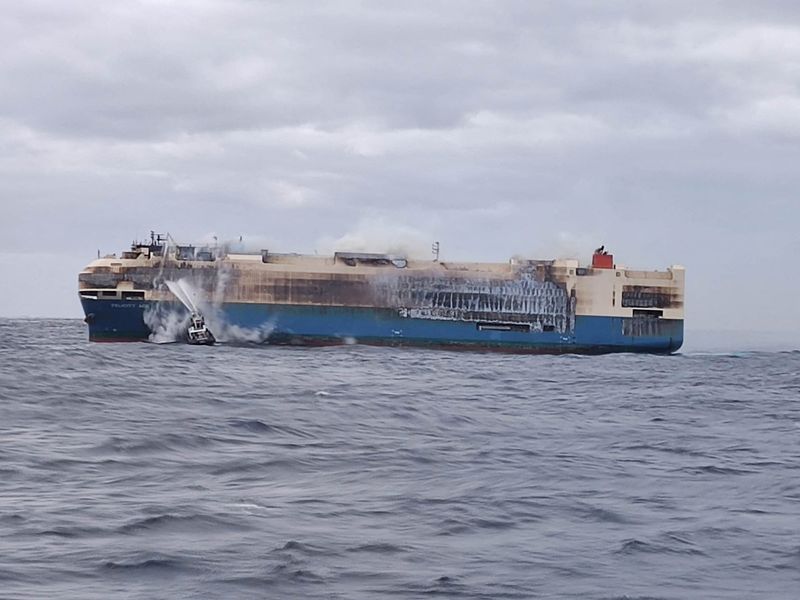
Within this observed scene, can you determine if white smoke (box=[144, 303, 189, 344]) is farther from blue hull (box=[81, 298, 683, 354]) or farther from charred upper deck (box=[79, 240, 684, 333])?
charred upper deck (box=[79, 240, 684, 333])

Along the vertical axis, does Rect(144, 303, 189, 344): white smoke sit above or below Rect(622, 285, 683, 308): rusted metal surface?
below

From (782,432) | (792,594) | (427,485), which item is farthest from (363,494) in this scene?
(782,432)

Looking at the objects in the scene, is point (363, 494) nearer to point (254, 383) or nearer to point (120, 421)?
point (120, 421)

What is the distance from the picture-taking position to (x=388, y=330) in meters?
85.4

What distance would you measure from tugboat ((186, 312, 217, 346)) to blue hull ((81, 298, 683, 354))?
4.99ft

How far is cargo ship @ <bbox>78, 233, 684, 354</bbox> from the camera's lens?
83.9 meters

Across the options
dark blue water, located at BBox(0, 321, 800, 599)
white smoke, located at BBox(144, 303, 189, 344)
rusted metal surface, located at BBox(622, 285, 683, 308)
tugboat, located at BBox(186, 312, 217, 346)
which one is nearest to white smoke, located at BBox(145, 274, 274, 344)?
white smoke, located at BBox(144, 303, 189, 344)

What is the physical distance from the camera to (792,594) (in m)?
14.8

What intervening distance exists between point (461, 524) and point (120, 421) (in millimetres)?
13242

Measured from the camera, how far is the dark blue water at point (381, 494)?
15.0 m

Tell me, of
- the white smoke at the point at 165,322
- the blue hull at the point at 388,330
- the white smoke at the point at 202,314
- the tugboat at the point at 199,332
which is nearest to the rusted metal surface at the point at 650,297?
the blue hull at the point at 388,330

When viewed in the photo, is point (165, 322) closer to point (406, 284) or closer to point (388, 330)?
point (388, 330)

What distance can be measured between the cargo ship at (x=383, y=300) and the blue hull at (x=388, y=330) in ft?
0.25

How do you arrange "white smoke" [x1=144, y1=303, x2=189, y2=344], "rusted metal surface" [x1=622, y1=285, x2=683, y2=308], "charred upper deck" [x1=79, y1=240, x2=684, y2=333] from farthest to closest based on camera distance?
"rusted metal surface" [x1=622, y1=285, x2=683, y2=308], "charred upper deck" [x1=79, y1=240, x2=684, y2=333], "white smoke" [x1=144, y1=303, x2=189, y2=344]
